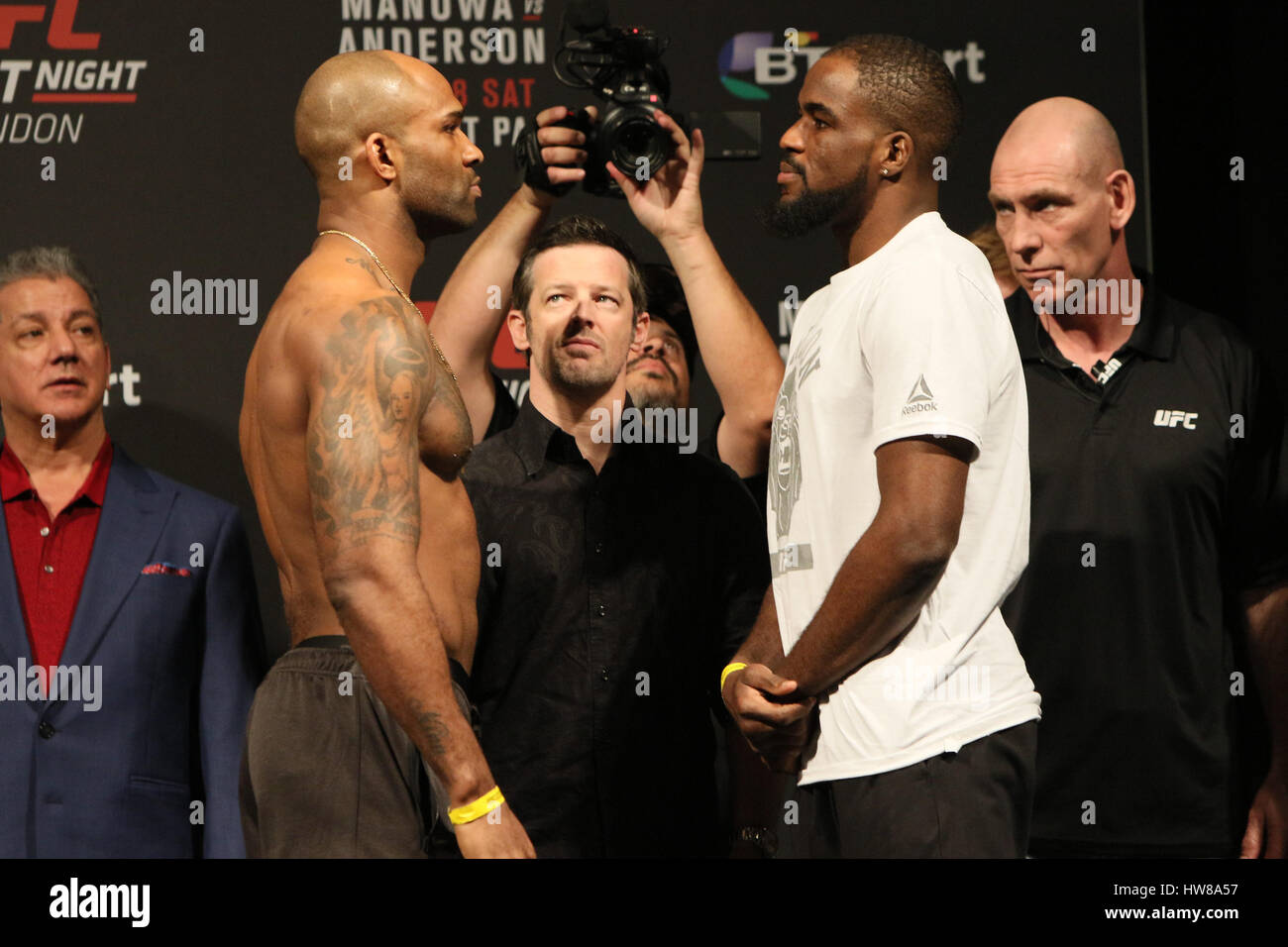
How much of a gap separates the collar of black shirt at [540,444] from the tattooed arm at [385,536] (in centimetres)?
53

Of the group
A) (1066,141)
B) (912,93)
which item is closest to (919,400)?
(912,93)

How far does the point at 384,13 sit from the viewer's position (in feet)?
10.8

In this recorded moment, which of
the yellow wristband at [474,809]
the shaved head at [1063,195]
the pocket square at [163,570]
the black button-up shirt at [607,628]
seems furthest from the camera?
the shaved head at [1063,195]

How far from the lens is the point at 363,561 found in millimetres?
2279

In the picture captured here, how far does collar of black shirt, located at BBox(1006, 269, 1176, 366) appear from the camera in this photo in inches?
117

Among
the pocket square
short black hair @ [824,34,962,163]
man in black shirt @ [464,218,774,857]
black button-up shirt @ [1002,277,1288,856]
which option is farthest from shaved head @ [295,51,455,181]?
black button-up shirt @ [1002,277,1288,856]

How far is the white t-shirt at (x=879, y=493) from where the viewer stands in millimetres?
2281

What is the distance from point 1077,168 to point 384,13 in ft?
4.90

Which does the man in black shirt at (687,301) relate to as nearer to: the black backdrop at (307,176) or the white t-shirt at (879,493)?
the black backdrop at (307,176)

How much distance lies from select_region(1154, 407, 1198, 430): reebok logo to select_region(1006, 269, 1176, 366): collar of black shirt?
0.12 meters

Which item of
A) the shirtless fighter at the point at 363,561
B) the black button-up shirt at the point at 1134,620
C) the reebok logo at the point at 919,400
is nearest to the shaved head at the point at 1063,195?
the black button-up shirt at the point at 1134,620

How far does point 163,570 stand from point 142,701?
0.85 ft

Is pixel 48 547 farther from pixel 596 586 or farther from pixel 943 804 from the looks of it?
pixel 943 804
